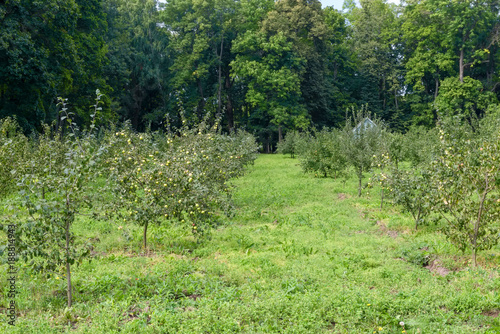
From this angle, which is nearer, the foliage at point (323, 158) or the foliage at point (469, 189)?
the foliage at point (469, 189)

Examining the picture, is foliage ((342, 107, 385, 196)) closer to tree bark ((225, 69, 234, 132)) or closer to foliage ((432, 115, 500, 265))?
foliage ((432, 115, 500, 265))

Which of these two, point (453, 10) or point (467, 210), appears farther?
point (453, 10)

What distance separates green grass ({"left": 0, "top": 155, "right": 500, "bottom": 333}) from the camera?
4395mm

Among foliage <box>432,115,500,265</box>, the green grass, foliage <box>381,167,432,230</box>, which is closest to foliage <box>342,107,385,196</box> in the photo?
foliage <box>381,167,432,230</box>

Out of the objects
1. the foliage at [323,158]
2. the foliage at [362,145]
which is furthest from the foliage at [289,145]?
the foliage at [362,145]

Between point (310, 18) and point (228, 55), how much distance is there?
9429 mm

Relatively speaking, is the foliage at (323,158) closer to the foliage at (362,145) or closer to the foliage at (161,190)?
the foliage at (362,145)

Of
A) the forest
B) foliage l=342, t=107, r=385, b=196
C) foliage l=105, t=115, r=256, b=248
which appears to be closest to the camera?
the forest

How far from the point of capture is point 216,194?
732cm

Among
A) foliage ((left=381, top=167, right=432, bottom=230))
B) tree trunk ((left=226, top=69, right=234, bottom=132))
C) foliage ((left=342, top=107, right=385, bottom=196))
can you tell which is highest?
tree trunk ((left=226, top=69, right=234, bottom=132))

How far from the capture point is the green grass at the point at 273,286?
4.39 metres

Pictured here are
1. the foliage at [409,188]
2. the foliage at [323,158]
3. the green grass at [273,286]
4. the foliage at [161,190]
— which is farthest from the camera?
the foliage at [323,158]

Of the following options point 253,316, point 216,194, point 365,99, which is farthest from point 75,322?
point 365,99

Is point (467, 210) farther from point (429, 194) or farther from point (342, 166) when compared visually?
point (342, 166)
